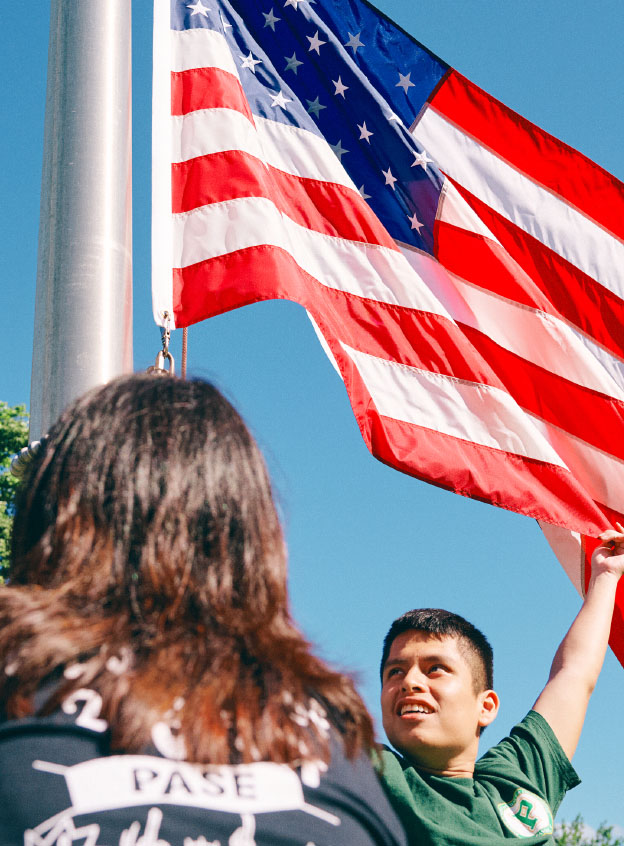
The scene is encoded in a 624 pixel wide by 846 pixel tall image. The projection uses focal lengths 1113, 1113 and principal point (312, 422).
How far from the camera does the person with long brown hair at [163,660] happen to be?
1.71 m

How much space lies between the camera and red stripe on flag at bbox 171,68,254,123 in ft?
17.5

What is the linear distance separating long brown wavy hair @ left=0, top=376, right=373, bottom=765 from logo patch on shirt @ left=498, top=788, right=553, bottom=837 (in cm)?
147

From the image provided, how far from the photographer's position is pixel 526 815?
333cm

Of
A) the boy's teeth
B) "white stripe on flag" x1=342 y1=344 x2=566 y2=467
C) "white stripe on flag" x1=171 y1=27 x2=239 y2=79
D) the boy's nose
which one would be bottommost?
the boy's teeth

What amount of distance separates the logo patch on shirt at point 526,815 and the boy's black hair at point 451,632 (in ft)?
2.03

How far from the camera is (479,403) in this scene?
5.49 metres

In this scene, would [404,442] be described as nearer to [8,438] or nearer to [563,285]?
[563,285]

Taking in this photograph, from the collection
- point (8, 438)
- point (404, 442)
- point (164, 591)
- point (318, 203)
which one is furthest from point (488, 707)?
point (8, 438)

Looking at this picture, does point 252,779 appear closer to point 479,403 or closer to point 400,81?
point 479,403

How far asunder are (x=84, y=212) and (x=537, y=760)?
2.45m

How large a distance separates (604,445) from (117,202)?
3.08m

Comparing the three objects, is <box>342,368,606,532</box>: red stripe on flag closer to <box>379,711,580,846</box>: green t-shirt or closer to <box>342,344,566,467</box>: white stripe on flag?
<box>342,344,566,467</box>: white stripe on flag

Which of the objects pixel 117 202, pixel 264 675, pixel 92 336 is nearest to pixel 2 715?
pixel 264 675

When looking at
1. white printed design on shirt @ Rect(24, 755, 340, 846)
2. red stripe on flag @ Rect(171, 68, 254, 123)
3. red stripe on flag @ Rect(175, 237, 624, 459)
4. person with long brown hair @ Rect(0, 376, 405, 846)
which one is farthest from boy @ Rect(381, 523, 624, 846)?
red stripe on flag @ Rect(171, 68, 254, 123)
